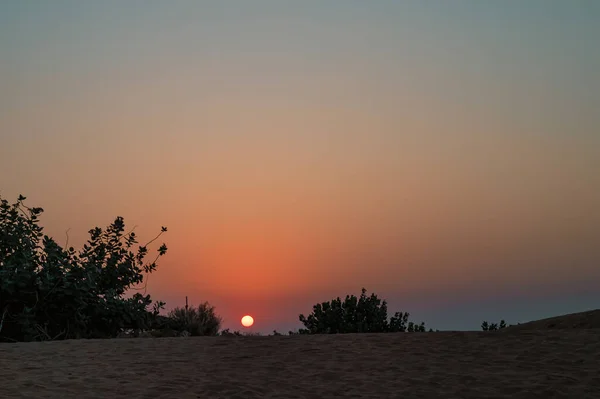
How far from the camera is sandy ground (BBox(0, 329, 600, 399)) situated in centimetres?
978

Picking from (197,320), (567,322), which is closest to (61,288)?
(197,320)

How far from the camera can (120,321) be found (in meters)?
20.7

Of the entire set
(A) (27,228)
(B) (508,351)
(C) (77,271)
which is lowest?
(B) (508,351)

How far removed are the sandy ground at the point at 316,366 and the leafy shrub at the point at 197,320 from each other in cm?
962

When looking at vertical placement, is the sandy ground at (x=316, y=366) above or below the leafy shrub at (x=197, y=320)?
below

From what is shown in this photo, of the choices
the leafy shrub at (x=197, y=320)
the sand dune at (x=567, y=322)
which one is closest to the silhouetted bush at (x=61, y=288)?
the leafy shrub at (x=197, y=320)

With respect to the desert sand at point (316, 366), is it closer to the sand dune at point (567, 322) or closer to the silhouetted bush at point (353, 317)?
the sand dune at point (567, 322)

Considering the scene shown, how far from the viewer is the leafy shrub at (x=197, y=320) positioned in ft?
77.0

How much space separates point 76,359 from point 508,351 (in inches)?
293

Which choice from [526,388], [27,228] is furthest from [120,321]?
[526,388]

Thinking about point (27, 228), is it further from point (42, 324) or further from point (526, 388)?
point (526, 388)

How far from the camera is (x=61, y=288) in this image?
63.6 ft

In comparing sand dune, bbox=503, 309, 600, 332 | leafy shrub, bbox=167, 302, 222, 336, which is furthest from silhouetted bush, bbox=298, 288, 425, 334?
sand dune, bbox=503, 309, 600, 332

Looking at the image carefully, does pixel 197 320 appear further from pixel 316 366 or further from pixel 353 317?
pixel 316 366
